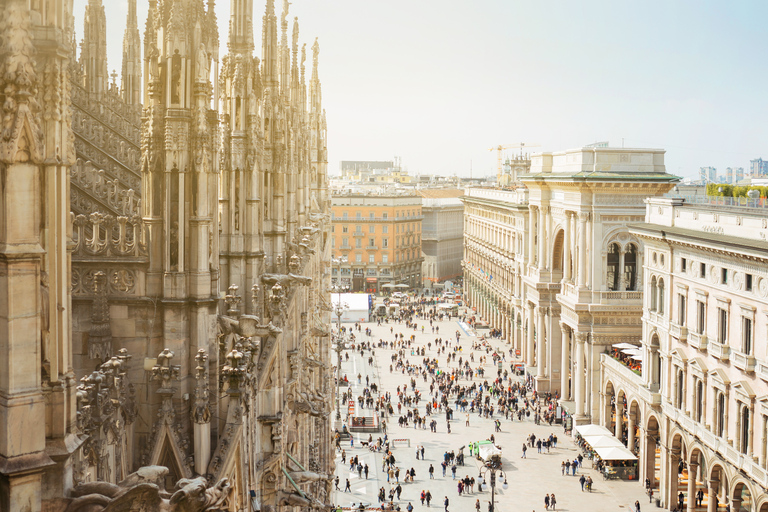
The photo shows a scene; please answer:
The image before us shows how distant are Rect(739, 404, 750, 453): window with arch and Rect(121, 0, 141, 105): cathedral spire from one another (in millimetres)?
27750

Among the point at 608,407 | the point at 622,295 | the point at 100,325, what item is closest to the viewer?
the point at 100,325

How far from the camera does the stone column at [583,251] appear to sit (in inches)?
2143

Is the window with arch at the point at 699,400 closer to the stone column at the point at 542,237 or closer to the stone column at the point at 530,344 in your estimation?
the stone column at the point at 542,237

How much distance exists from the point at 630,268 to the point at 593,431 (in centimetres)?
1126

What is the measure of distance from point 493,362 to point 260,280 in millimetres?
59110

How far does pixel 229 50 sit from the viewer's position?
20219 mm

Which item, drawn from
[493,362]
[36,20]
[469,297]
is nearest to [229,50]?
[36,20]

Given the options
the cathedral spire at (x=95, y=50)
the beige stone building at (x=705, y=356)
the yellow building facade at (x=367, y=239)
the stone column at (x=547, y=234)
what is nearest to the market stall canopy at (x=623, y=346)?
the beige stone building at (x=705, y=356)

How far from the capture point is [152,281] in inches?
518

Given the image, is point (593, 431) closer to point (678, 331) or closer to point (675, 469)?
point (675, 469)

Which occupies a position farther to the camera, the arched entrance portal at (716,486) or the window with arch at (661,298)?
the window with arch at (661,298)

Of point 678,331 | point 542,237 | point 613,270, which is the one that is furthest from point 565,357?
point 678,331

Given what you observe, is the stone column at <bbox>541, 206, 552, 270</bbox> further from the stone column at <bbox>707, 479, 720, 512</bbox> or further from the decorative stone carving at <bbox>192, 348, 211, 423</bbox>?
the decorative stone carving at <bbox>192, 348, 211, 423</bbox>

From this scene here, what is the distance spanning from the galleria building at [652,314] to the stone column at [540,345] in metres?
0.09
